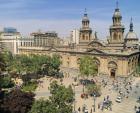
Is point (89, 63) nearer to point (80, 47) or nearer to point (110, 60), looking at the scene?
point (110, 60)

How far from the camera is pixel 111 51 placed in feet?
310

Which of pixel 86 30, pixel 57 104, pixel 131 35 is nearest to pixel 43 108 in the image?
pixel 57 104

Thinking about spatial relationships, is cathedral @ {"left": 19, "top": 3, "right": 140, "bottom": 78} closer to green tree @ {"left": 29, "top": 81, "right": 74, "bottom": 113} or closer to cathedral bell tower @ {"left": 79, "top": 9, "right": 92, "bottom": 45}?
cathedral bell tower @ {"left": 79, "top": 9, "right": 92, "bottom": 45}

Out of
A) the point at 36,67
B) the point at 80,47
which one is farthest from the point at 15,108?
the point at 80,47

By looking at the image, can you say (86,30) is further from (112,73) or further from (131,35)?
(112,73)

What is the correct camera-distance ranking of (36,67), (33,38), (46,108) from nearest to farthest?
(46,108)
(36,67)
(33,38)

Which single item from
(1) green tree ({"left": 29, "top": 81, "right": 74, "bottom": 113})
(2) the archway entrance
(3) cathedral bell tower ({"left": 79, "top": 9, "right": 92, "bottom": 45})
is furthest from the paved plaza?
(3) cathedral bell tower ({"left": 79, "top": 9, "right": 92, "bottom": 45})

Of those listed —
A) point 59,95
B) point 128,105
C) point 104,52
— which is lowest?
point 128,105

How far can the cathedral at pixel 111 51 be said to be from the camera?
91062 mm

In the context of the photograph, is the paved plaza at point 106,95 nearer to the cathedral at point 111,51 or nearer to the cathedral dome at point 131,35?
the cathedral at point 111,51

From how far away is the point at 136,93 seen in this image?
70.8m

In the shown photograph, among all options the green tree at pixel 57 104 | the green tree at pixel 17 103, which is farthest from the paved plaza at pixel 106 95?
the green tree at pixel 17 103

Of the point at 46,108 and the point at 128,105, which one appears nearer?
the point at 46,108

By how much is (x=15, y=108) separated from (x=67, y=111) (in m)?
8.88
